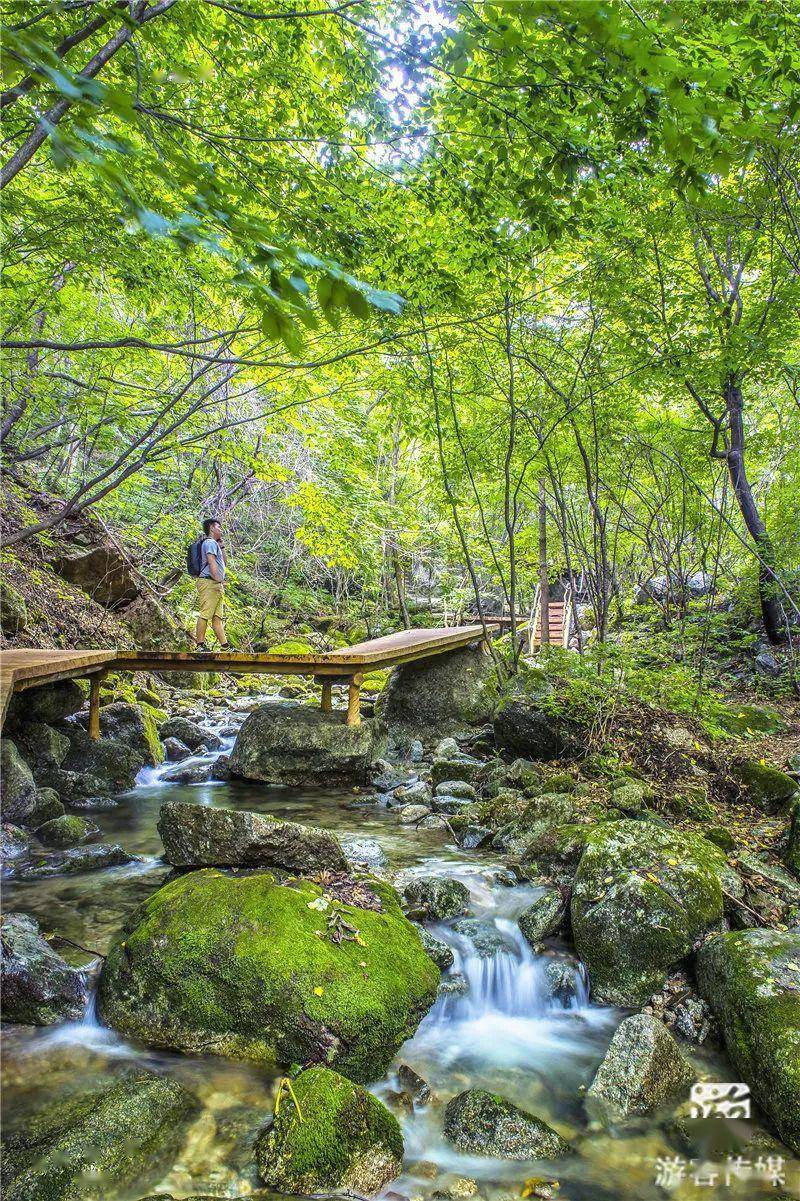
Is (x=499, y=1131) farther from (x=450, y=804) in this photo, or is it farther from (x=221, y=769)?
(x=221, y=769)

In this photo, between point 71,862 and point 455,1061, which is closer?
point 455,1061

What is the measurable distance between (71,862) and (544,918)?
4278 millimetres

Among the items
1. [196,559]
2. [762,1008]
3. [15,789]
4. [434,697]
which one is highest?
[196,559]

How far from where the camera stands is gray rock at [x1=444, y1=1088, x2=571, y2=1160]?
2.89 m

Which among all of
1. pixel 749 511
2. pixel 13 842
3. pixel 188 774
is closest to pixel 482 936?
pixel 13 842

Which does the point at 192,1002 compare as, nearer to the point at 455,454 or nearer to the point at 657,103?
the point at 657,103

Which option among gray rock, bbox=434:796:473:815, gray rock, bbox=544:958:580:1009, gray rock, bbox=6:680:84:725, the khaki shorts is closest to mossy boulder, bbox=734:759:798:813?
gray rock, bbox=434:796:473:815

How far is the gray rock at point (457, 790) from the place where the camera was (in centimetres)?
789

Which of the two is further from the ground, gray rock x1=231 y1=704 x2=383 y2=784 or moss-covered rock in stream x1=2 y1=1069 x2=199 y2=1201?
gray rock x1=231 y1=704 x2=383 y2=784

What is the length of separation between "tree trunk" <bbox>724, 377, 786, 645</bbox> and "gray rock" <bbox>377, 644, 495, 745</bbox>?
536cm

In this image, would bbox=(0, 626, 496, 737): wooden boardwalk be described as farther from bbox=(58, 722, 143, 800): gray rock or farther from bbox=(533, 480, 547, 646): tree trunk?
bbox=(533, 480, 547, 646): tree trunk

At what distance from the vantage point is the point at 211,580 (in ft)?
29.3

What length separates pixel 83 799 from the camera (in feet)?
24.8

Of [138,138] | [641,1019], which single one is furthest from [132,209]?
[138,138]
